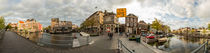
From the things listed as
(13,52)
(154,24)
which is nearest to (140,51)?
(13,52)

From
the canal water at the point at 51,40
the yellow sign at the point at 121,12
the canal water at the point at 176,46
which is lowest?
the canal water at the point at 176,46

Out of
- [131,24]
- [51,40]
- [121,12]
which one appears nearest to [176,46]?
[131,24]

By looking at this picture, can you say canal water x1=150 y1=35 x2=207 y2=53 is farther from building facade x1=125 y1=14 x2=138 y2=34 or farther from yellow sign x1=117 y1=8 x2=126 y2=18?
yellow sign x1=117 y1=8 x2=126 y2=18

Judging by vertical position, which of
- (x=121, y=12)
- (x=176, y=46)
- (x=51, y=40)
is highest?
(x=121, y=12)

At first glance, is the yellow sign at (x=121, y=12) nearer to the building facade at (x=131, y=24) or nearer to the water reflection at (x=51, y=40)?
the water reflection at (x=51, y=40)

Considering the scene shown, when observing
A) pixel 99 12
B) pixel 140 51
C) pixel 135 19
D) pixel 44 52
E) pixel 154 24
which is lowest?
pixel 140 51

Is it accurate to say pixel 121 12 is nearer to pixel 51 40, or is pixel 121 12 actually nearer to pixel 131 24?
pixel 51 40

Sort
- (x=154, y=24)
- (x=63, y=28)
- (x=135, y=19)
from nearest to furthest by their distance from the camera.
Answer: (x=154, y=24) < (x=135, y=19) < (x=63, y=28)

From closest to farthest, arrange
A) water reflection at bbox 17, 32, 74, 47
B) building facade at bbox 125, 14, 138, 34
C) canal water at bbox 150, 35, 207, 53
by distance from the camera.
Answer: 1. water reflection at bbox 17, 32, 74, 47
2. canal water at bbox 150, 35, 207, 53
3. building facade at bbox 125, 14, 138, 34

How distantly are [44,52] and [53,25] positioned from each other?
88447 mm

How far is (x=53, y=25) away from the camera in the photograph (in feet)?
262

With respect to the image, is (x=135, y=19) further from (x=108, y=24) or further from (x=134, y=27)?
(x=108, y=24)

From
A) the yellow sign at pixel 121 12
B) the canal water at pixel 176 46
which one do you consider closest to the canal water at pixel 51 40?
the yellow sign at pixel 121 12

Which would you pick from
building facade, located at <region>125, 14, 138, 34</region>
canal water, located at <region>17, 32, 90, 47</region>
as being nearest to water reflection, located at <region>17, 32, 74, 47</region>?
canal water, located at <region>17, 32, 90, 47</region>
